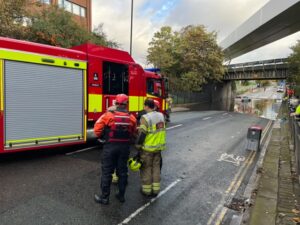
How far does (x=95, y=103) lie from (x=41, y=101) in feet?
6.17

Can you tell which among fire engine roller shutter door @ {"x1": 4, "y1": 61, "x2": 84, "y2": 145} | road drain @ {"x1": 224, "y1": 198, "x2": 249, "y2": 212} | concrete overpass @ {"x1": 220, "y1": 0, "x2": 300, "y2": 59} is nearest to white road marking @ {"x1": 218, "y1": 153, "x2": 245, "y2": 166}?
road drain @ {"x1": 224, "y1": 198, "x2": 249, "y2": 212}

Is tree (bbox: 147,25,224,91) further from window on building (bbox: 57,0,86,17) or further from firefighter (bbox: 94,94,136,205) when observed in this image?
firefighter (bbox: 94,94,136,205)

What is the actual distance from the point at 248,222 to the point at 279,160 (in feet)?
16.0

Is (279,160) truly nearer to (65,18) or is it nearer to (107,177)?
(107,177)

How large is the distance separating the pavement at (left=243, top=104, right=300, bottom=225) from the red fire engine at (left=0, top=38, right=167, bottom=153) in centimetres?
533

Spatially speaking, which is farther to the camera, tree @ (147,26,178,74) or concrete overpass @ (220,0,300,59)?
tree @ (147,26,178,74)

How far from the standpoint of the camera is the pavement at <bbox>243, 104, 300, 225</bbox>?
457 centimetres

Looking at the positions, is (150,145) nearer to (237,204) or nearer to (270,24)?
(237,204)

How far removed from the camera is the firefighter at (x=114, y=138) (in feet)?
15.3

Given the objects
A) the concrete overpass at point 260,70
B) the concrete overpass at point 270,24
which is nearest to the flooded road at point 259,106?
the concrete overpass at point 260,70

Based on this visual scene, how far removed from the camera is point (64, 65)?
771cm

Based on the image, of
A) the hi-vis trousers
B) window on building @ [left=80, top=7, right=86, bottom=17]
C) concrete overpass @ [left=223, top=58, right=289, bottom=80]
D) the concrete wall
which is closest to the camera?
the hi-vis trousers

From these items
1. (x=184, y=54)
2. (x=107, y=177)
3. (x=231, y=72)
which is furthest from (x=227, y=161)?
(x=231, y=72)

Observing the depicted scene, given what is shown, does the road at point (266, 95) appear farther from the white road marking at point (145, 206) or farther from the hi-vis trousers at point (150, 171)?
the hi-vis trousers at point (150, 171)
